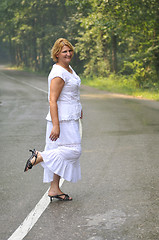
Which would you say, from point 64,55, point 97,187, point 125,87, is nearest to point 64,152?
point 97,187

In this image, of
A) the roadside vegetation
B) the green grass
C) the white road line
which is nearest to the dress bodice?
the white road line

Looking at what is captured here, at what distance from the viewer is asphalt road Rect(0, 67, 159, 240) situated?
4605 mm

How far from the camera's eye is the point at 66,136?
541 centimetres

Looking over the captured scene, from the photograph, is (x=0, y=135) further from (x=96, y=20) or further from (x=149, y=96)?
(x=96, y=20)

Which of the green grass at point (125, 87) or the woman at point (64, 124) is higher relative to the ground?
the woman at point (64, 124)

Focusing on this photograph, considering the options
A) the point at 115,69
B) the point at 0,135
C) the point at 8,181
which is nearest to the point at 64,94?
the point at 8,181

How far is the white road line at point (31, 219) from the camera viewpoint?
4469mm

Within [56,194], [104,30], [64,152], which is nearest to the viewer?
[64,152]

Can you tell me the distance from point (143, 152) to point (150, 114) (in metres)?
6.31

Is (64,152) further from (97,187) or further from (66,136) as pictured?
(97,187)

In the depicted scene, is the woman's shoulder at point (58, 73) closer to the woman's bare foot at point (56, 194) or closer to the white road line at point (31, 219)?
the woman's bare foot at point (56, 194)

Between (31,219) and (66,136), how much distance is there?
107 cm

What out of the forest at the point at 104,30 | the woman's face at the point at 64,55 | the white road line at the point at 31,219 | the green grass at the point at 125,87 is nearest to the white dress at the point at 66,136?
the woman's face at the point at 64,55

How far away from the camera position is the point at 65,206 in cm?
539
